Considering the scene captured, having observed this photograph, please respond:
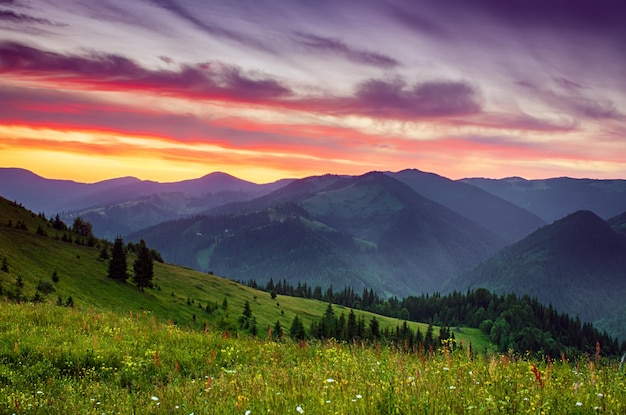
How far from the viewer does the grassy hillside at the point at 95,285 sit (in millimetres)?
60125

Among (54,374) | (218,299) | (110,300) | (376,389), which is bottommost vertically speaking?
(218,299)

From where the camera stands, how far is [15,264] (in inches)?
2530

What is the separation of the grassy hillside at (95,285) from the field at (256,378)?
68.7 feet

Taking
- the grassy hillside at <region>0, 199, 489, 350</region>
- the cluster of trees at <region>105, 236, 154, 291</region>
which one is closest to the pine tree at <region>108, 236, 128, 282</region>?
the cluster of trees at <region>105, 236, 154, 291</region>

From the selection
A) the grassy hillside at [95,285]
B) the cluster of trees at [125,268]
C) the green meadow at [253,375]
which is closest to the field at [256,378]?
the green meadow at [253,375]

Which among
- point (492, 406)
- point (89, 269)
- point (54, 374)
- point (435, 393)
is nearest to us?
point (492, 406)

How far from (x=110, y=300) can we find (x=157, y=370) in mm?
65809

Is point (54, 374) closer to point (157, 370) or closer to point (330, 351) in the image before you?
point (157, 370)

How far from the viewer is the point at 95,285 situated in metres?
74.1

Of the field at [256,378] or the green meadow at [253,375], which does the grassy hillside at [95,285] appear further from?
the field at [256,378]

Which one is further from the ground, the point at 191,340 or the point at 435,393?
the point at 435,393

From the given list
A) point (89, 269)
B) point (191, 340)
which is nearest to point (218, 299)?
point (89, 269)

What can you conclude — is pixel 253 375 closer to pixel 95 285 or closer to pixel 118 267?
pixel 95 285

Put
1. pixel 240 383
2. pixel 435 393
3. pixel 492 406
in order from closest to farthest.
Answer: pixel 492 406
pixel 435 393
pixel 240 383
